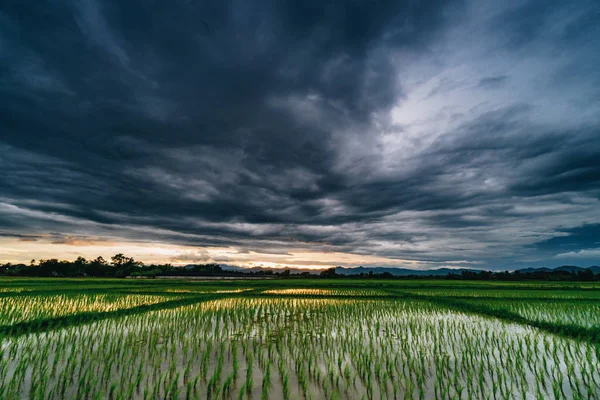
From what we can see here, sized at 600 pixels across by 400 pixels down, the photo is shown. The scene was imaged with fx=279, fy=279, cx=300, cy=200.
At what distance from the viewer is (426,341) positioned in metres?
7.16

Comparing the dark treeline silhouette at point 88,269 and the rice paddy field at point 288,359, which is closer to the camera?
the rice paddy field at point 288,359

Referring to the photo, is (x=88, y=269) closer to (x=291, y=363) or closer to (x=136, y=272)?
(x=136, y=272)

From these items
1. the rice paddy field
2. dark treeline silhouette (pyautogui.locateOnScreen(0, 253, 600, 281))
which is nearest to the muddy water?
the rice paddy field

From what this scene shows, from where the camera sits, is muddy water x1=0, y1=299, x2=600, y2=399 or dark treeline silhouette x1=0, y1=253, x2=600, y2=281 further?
dark treeline silhouette x1=0, y1=253, x2=600, y2=281

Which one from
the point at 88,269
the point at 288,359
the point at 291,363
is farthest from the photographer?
the point at 88,269

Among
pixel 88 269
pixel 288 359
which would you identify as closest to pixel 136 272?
pixel 88 269

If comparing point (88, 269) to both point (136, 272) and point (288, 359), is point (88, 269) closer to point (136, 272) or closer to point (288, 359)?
point (136, 272)

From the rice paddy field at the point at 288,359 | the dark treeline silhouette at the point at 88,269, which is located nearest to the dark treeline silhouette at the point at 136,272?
the dark treeline silhouette at the point at 88,269

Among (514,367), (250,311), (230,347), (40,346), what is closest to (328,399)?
(230,347)

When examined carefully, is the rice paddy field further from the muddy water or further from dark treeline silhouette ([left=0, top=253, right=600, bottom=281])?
dark treeline silhouette ([left=0, top=253, right=600, bottom=281])

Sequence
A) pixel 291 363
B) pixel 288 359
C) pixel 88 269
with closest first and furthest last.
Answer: pixel 291 363 < pixel 288 359 < pixel 88 269

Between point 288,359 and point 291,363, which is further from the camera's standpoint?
point 288,359

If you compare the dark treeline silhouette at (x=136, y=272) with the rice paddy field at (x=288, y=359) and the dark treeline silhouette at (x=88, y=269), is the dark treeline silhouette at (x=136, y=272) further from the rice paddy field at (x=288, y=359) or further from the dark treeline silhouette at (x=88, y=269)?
the rice paddy field at (x=288, y=359)

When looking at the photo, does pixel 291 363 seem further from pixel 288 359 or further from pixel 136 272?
pixel 136 272
